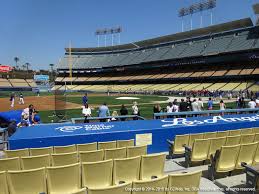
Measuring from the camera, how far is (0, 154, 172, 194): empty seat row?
504cm

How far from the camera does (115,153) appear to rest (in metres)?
7.20

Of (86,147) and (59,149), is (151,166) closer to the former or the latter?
(86,147)

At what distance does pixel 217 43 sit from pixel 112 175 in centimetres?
7186

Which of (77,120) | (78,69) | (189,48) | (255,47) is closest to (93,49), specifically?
(78,69)

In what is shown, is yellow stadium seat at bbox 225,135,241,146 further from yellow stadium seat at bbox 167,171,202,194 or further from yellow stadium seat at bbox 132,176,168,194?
yellow stadium seat at bbox 132,176,168,194

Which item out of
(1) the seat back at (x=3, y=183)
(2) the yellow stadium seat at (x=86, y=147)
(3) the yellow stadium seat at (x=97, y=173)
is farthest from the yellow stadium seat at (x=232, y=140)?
(1) the seat back at (x=3, y=183)

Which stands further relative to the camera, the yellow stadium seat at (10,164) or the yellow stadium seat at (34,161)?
the yellow stadium seat at (34,161)

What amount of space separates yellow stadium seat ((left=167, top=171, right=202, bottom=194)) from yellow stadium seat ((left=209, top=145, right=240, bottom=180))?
1982 mm

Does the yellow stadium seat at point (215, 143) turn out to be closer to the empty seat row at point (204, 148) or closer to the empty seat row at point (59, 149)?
the empty seat row at point (204, 148)

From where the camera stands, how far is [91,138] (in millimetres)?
9695

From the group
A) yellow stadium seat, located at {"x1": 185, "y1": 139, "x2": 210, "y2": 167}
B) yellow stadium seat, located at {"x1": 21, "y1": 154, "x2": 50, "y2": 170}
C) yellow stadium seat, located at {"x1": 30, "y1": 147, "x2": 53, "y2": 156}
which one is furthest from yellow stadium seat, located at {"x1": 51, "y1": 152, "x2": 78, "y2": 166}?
yellow stadium seat, located at {"x1": 185, "y1": 139, "x2": 210, "y2": 167}

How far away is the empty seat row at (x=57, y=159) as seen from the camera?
621cm

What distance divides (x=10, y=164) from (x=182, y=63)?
72504 mm

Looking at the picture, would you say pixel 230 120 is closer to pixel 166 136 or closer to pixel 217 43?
pixel 166 136
